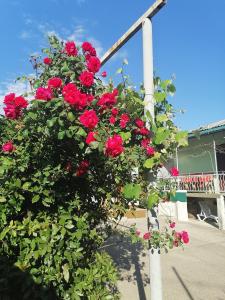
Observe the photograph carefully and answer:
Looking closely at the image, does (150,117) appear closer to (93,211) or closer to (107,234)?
(93,211)

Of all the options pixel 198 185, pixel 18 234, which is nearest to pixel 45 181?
pixel 18 234

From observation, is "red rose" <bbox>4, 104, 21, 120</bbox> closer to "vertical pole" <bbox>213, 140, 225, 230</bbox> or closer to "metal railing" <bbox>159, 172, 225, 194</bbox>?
"metal railing" <bbox>159, 172, 225, 194</bbox>

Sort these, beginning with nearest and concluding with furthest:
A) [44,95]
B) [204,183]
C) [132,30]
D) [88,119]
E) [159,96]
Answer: [88,119], [44,95], [159,96], [132,30], [204,183]

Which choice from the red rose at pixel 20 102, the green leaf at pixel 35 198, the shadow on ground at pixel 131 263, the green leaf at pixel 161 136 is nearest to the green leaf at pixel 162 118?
the green leaf at pixel 161 136

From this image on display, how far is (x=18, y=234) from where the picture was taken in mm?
2873

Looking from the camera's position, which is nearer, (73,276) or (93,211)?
(73,276)

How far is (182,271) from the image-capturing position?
23.3ft

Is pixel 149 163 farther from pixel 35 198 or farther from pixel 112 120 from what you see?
pixel 35 198

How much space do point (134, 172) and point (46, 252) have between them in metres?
1.14

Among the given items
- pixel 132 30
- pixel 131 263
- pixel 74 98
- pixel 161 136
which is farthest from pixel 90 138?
pixel 131 263

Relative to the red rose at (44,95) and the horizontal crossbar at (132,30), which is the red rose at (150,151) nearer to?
the red rose at (44,95)

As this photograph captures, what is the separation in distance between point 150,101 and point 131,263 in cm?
545

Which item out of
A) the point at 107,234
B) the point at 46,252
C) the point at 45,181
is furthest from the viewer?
the point at 107,234

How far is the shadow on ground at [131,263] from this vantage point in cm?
628
